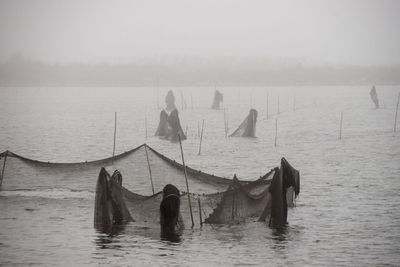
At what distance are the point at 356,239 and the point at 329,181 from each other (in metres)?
9.82

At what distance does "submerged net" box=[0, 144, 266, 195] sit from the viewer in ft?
65.3

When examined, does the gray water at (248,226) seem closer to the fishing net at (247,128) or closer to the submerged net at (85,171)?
the submerged net at (85,171)

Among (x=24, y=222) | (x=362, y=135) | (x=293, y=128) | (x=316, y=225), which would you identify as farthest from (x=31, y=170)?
(x=293, y=128)

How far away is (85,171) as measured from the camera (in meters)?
20.1

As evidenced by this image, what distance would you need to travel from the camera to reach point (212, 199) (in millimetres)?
17984

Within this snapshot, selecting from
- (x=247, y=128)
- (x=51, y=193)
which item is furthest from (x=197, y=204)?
(x=247, y=128)

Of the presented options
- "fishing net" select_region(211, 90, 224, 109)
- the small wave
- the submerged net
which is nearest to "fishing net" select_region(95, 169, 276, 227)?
the submerged net

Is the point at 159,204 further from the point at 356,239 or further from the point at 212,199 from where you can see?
the point at 356,239

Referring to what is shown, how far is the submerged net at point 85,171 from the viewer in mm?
19891

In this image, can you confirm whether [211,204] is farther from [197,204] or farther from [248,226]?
[248,226]

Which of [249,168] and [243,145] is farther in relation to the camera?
[243,145]

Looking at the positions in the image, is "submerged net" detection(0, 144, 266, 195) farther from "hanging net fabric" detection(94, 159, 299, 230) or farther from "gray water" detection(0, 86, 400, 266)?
"hanging net fabric" detection(94, 159, 299, 230)

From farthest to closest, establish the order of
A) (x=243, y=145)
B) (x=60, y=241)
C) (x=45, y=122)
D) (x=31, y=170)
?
(x=45, y=122), (x=243, y=145), (x=31, y=170), (x=60, y=241)

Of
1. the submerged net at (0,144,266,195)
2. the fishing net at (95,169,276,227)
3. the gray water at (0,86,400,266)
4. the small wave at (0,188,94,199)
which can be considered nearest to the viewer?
the gray water at (0,86,400,266)
